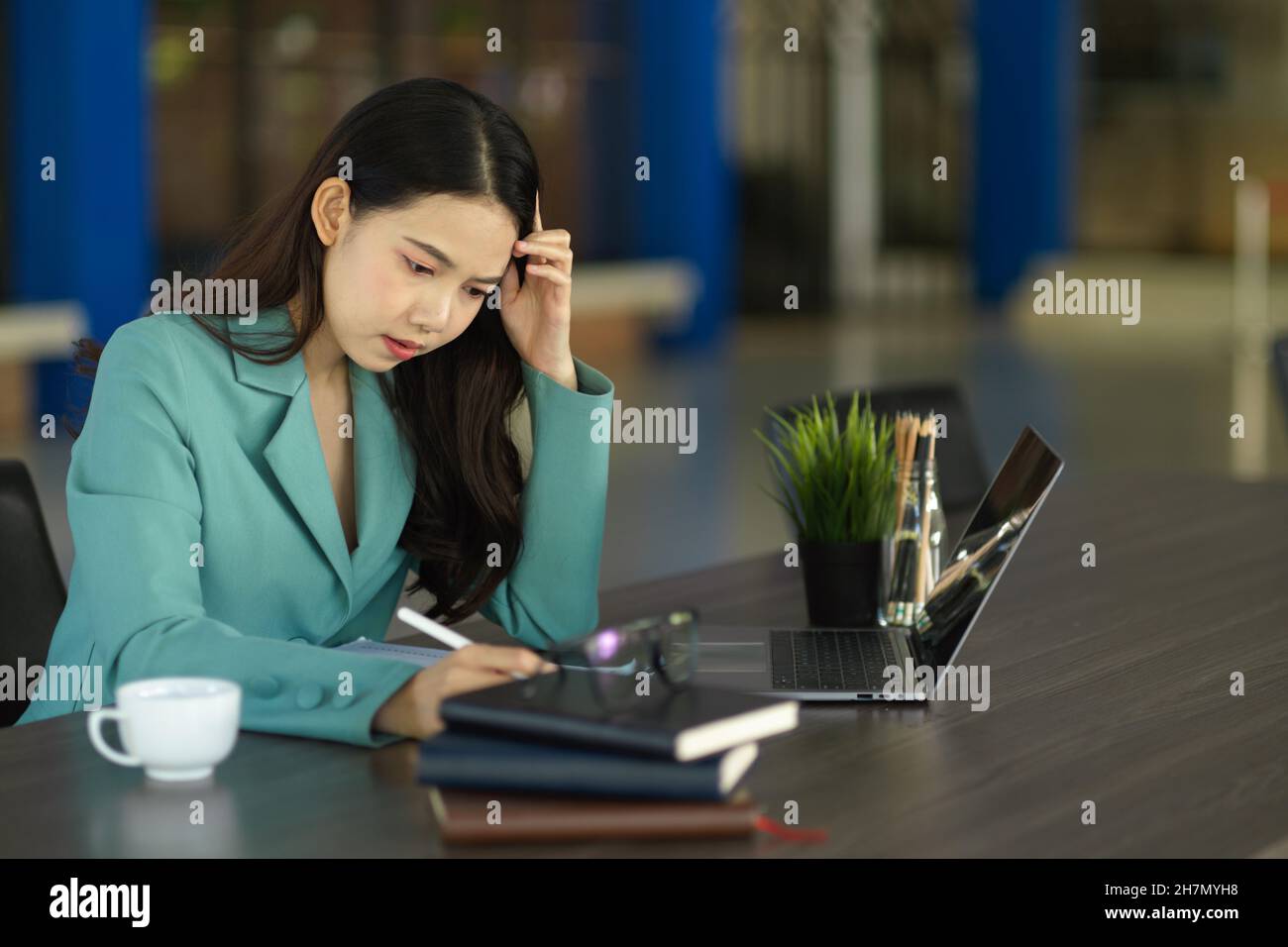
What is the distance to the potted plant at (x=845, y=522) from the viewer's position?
1.97 metres

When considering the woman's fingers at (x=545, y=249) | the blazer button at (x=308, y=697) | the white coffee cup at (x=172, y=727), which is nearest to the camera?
the white coffee cup at (x=172, y=727)

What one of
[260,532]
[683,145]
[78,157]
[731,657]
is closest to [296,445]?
[260,532]

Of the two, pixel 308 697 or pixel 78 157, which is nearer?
pixel 308 697

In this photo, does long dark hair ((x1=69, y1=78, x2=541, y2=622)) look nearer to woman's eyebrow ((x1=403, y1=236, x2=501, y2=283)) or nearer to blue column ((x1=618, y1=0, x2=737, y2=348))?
woman's eyebrow ((x1=403, y1=236, x2=501, y2=283))

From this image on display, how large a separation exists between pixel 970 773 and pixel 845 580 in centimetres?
53

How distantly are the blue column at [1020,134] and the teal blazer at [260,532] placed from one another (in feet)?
39.3

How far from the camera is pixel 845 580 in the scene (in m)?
1.97

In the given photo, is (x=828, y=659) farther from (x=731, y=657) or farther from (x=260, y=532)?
(x=260, y=532)

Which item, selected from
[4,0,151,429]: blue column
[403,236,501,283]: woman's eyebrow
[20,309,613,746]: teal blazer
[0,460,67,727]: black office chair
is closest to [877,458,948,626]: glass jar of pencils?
[20,309,613,746]: teal blazer

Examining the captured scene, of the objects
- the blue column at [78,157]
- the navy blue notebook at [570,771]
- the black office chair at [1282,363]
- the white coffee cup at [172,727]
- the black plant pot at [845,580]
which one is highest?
the blue column at [78,157]

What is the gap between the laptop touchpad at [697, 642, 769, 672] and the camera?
5.81 ft

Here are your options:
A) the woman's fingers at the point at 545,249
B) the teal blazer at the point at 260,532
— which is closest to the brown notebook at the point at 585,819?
the teal blazer at the point at 260,532

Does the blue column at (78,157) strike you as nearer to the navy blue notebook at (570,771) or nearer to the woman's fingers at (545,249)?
the woman's fingers at (545,249)
